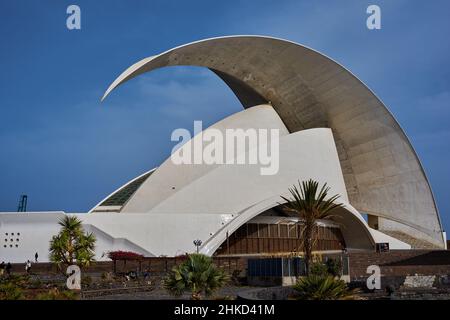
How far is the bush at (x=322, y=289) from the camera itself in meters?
9.76

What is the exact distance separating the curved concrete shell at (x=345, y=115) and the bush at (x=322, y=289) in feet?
74.3

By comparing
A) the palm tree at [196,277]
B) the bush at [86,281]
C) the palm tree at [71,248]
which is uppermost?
the palm tree at [71,248]

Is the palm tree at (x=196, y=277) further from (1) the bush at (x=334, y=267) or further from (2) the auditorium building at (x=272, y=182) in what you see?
(2) the auditorium building at (x=272, y=182)

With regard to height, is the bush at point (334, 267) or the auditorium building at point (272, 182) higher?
the auditorium building at point (272, 182)

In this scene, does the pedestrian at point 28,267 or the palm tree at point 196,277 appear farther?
the pedestrian at point 28,267

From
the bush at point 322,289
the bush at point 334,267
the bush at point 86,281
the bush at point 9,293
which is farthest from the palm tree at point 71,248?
the bush at point 322,289

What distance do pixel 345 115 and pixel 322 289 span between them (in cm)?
2632

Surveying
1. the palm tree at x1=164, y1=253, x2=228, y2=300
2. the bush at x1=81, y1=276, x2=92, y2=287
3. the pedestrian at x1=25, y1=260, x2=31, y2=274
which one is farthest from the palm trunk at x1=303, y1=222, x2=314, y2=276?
the pedestrian at x1=25, y1=260, x2=31, y2=274

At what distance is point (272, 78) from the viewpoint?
1350 inches

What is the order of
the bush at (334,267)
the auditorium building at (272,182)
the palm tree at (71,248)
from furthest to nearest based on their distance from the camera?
the auditorium building at (272,182) → the palm tree at (71,248) → the bush at (334,267)

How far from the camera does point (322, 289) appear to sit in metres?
9.76

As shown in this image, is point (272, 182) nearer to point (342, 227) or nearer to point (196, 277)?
point (342, 227)

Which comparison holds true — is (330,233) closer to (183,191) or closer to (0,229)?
(183,191)

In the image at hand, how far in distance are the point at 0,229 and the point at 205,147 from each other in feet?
38.7
